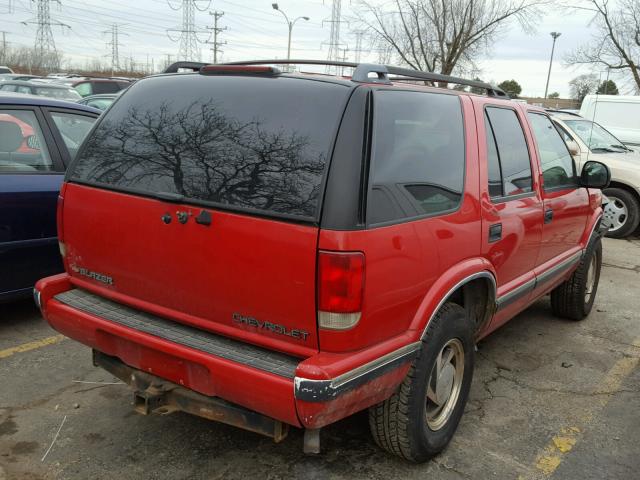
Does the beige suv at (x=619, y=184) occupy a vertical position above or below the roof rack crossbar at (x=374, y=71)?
below

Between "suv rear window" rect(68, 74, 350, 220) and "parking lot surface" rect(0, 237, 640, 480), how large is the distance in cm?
129

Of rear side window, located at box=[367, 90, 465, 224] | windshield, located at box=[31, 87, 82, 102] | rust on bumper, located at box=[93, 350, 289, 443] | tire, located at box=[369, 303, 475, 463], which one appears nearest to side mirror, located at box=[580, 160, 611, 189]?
rear side window, located at box=[367, 90, 465, 224]

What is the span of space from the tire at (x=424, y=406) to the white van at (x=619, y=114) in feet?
35.3

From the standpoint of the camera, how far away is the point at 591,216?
15.7ft

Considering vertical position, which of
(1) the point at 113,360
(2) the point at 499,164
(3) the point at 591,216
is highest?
(2) the point at 499,164

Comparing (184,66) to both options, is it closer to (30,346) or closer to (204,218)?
(204,218)

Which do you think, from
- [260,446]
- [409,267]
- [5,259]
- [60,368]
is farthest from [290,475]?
[5,259]

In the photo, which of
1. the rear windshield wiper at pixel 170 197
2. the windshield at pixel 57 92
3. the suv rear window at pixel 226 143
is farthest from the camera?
the windshield at pixel 57 92

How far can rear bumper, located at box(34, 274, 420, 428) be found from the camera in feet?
7.10

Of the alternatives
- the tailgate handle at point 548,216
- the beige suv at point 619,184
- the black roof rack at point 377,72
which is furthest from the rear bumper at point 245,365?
the beige suv at point 619,184

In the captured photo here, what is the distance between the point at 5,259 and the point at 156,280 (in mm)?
1986

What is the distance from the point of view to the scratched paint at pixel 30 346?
3.95m

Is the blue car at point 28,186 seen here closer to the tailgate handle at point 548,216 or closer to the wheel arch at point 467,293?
the wheel arch at point 467,293

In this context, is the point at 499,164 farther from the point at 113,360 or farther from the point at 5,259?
the point at 5,259
